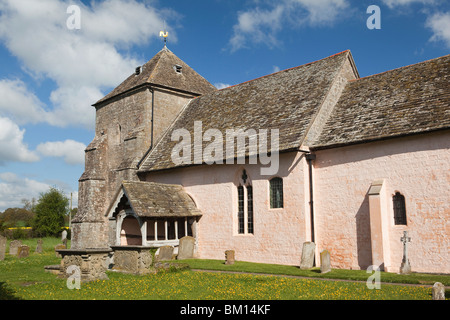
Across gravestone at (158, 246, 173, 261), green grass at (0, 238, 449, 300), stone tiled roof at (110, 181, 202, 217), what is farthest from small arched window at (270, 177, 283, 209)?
gravestone at (158, 246, 173, 261)

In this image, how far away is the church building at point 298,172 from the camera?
16375mm

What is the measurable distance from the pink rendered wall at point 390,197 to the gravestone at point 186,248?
23.2 ft

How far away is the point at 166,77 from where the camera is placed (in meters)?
30.9

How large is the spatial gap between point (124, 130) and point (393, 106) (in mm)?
19605

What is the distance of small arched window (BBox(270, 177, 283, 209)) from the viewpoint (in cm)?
2009

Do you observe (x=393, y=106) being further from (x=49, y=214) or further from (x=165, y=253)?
(x=49, y=214)

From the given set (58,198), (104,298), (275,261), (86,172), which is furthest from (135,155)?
(58,198)

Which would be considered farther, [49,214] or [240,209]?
[49,214]

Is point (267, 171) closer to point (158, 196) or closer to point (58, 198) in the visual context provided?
point (158, 196)

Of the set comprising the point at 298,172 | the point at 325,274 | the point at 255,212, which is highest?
the point at 298,172

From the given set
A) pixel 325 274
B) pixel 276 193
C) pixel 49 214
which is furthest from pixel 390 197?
pixel 49 214

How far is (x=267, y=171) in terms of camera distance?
804 inches

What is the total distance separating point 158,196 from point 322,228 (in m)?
8.97

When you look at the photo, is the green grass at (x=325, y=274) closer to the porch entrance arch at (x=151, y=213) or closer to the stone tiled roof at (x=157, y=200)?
the porch entrance arch at (x=151, y=213)
